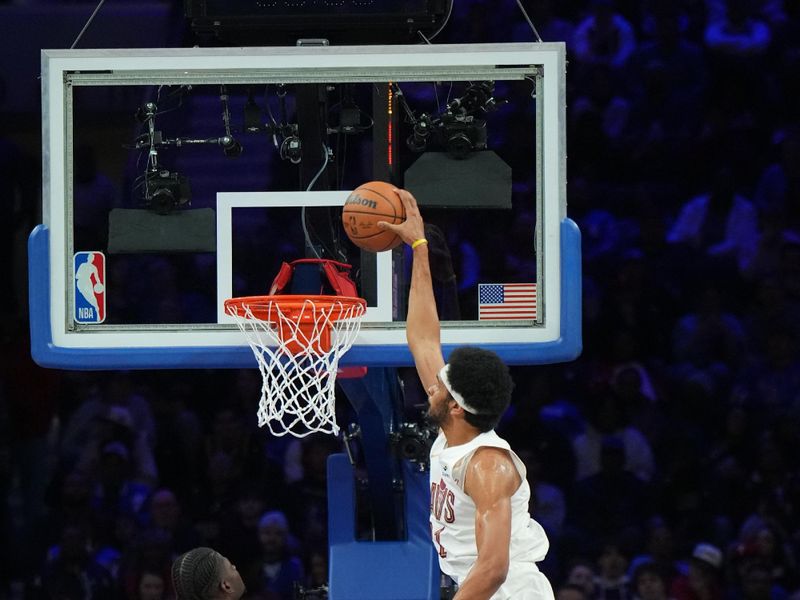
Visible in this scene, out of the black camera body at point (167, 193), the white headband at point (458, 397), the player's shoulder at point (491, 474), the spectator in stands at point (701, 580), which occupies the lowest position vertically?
the spectator in stands at point (701, 580)

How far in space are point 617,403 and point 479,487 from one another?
4135mm

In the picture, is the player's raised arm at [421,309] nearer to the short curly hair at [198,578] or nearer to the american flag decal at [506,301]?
the american flag decal at [506,301]

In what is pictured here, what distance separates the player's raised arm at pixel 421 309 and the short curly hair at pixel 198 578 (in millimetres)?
1152

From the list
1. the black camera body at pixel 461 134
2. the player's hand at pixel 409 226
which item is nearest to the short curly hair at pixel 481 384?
the player's hand at pixel 409 226

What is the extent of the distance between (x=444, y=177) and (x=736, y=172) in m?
3.42

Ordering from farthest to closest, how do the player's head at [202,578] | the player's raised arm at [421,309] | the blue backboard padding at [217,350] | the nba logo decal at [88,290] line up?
1. the nba logo decal at [88,290]
2. the blue backboard padding at [217,350]
3. the player's raised arm at [421,309]
4. the player's head at [202,578]

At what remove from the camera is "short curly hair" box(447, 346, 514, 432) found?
3.36m

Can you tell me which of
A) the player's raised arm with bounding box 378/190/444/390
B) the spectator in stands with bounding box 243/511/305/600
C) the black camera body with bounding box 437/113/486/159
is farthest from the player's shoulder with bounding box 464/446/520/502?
the spectator in stands with bounding box 243/511/305/600

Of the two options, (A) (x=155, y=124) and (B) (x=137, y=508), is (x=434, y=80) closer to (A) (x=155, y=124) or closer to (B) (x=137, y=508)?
(A) (x=155, y=124)

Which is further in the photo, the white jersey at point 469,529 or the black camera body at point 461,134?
the black camera body at point 461,134

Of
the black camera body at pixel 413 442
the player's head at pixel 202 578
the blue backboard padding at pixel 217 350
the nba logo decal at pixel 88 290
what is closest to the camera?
the player's head at pixel 202 578

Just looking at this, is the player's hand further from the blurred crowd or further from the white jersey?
the blurred crowd

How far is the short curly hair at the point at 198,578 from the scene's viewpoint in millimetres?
2984

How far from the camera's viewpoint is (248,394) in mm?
7395
